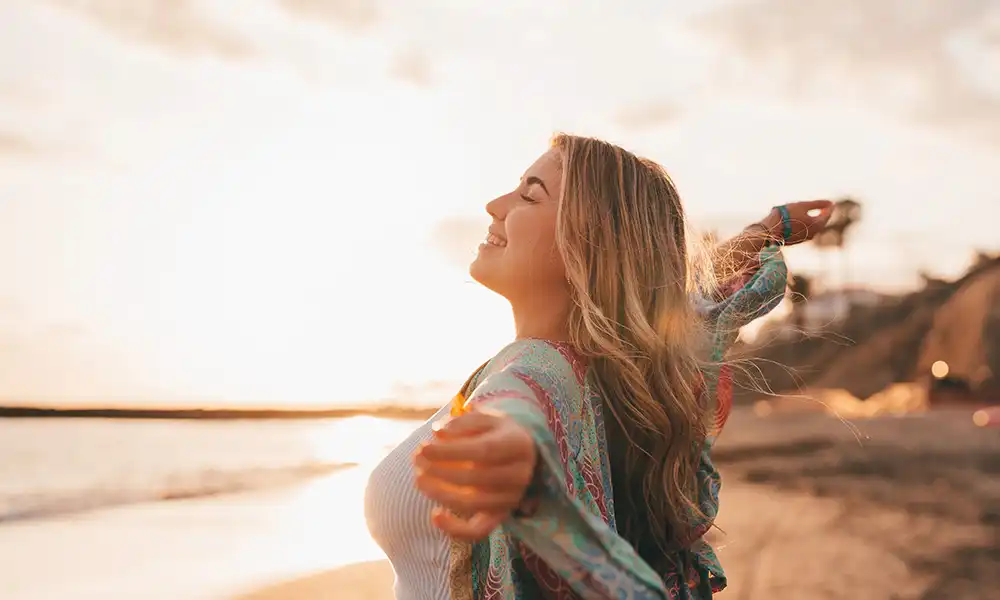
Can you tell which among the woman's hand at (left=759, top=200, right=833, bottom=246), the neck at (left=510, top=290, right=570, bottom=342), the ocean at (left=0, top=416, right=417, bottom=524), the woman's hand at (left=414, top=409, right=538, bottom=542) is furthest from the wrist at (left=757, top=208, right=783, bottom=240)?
the ocean at (left=0, top=416, right=417, bottom=524)

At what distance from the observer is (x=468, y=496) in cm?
114

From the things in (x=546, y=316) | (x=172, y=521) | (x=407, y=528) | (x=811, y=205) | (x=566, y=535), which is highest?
(x=811, y=205)

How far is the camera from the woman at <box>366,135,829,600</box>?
1.73m

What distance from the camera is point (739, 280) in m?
2.69

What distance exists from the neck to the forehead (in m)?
0.29

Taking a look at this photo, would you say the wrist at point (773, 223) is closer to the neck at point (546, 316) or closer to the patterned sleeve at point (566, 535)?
the neck at point (546, 316)

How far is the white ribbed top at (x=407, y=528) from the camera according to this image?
1.92 metres

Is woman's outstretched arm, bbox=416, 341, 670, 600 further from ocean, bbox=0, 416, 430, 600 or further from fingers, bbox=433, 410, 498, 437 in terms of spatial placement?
ocean, bbox=0, 416, 430, 600

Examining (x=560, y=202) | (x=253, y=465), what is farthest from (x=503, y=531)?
(x=253, y=465)

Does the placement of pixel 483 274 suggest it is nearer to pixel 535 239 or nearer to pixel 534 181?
pixel 535 239

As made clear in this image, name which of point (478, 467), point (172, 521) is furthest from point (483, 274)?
point (172, 521)

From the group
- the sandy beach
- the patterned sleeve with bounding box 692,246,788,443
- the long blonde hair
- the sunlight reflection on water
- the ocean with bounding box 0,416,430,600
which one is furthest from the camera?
the sunlight reflection on water

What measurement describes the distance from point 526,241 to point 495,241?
0.15 metres

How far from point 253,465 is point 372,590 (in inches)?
662
